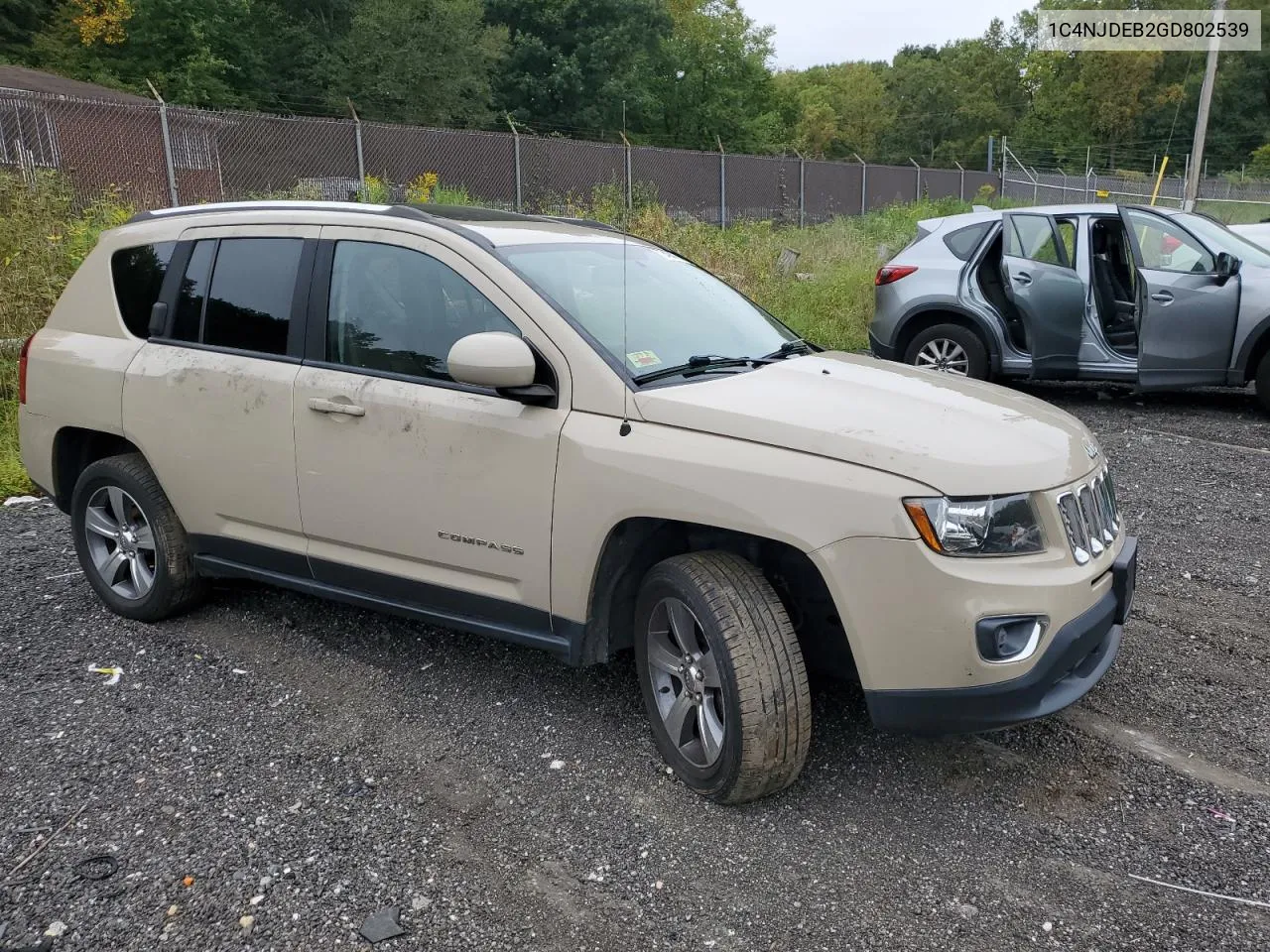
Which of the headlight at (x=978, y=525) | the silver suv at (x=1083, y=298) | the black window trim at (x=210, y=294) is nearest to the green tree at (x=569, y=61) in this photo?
the silver suv at (x=1083, y=298)

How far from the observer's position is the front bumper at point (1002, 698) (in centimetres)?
268

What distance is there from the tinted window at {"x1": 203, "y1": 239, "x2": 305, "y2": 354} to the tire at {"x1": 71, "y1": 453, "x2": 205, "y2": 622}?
786 millimetres

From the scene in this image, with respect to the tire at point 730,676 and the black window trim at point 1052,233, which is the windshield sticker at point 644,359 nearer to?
the tire at point 730,676

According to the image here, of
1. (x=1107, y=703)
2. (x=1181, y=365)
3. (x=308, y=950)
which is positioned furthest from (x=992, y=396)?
(x=1181, y=365)

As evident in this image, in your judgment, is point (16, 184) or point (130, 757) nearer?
point (130, 757)

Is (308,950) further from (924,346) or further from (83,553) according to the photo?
(924,346)

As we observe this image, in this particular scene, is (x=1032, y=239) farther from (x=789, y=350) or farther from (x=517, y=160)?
(x=517, y=160)

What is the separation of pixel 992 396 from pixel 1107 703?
126 cm

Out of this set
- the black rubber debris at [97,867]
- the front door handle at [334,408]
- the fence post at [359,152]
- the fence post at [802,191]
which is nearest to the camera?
the black rubber debris at [97,867]

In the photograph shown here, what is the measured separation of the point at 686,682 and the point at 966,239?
275 inches

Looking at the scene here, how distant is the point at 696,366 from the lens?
3.39 m

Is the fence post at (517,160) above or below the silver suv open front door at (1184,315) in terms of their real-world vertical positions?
above

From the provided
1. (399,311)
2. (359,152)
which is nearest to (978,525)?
(399,311)

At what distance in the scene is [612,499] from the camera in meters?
3.05
